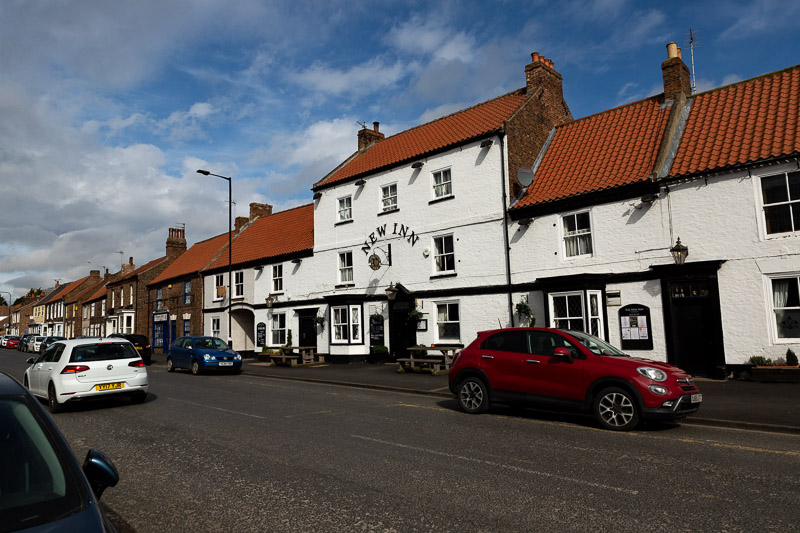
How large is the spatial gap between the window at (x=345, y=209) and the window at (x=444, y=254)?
210 inches

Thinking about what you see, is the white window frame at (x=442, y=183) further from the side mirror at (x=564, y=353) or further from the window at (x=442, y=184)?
the side mirror at (x=564, y=353)

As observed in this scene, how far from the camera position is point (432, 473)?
6125 millimetres

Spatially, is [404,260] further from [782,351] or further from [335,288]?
[782,351]

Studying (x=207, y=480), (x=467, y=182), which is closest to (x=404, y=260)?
(x=467, y=182)

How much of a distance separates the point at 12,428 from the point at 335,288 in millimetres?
22119

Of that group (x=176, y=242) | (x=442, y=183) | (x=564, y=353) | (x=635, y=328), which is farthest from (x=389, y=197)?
(x=176, y=242)

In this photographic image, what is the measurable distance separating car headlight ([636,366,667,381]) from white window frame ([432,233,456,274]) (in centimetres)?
1216

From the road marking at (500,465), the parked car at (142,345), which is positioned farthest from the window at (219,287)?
the road marking at (500,465)

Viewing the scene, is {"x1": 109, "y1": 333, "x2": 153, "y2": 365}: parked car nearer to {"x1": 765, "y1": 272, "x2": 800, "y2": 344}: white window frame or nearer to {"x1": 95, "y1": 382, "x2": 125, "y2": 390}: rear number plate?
{"x1": 95, "y1": 382, "x2": 125, "y2": 390}: rear number plate

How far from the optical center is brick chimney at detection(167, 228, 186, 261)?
45.2m

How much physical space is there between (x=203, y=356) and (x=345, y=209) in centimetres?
932

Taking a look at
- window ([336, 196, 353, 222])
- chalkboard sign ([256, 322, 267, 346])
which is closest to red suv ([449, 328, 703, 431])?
window ([336, 196, 353, 222])

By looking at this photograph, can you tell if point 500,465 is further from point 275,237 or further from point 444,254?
point 275,237

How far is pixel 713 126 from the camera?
1628 cm
